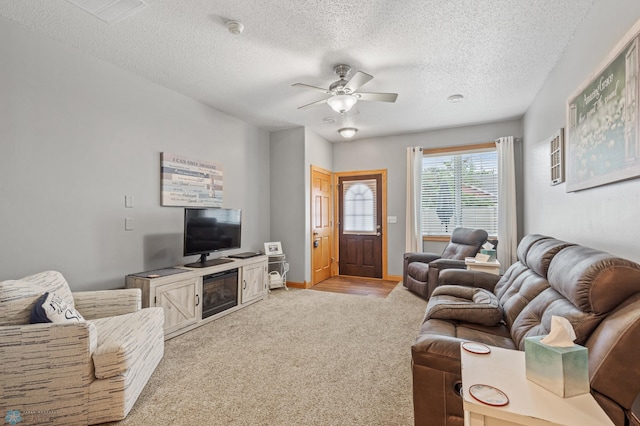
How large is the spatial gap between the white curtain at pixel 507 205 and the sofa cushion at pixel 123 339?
4790 millimetres

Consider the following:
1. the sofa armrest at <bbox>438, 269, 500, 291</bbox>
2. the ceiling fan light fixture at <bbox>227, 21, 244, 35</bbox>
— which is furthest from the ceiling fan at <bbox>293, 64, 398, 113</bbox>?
the sofa armrest at <bbox>438, 269, 500, 291</bbox>

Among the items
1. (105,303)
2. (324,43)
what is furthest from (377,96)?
(105,303)

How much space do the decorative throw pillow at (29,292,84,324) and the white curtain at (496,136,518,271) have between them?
526 centimetres

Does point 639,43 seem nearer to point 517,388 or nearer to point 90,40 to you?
point 517,388

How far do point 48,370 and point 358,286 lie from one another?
4230 mm

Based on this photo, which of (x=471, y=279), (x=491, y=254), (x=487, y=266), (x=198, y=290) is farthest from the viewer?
(x=491, y=254)

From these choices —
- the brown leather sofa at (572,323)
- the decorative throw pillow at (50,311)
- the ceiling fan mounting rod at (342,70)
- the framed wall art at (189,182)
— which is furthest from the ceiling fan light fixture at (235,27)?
the brown leather sofa at (572,323)

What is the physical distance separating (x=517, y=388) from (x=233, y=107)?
14.1ft

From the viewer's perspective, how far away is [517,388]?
1.03 metres

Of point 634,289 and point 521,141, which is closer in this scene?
point 634,289

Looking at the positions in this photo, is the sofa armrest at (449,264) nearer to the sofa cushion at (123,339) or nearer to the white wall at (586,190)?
the white wall at (586,190)

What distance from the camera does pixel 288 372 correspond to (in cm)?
235

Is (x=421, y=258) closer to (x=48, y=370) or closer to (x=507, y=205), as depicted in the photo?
(x=507, y=205)

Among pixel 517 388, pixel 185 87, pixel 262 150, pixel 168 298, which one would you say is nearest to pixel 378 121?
pixel 262 150
